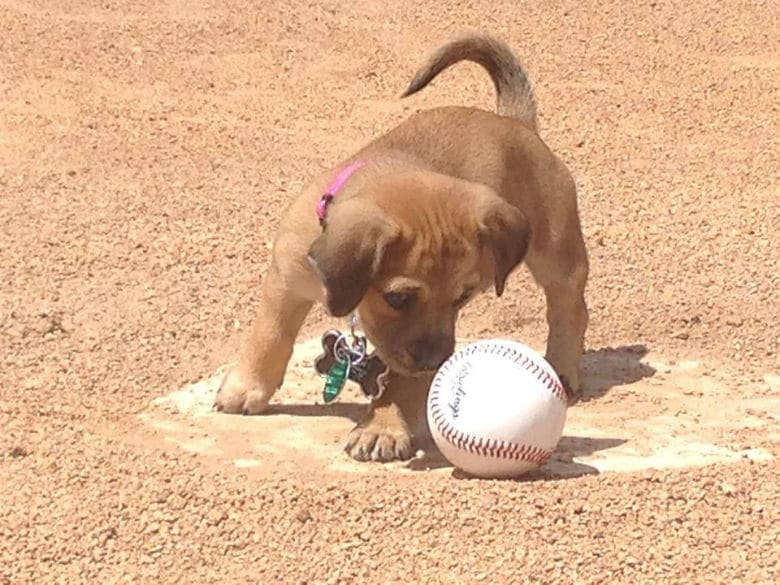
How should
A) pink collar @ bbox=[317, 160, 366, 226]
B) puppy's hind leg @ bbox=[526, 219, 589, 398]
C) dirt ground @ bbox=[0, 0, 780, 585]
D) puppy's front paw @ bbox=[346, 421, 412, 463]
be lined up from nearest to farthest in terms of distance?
dirt ground @ bbox=[0, 0, 780, 585], puppy's front paw @ bbox=[346, 421, 412, 463], pink collar @ bbox=[317, 160, 366, 226], puppy's hind leg @ bbox=[526, 219, 589, 398]

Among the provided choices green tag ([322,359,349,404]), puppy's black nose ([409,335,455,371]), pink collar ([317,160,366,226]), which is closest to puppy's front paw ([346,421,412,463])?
puppy's black nose ([409,335,455,371])

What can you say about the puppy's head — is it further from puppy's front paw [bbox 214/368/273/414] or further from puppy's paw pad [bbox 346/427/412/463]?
puppy's front paw [bbox 214/368/273/414]

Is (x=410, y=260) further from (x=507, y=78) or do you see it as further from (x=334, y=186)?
(x=507, y=78)

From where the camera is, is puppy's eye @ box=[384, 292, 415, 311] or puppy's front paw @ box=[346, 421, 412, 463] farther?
puppy's front paw @ box=[346, 421, 412, 463]

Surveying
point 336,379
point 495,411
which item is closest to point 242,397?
point 336,379

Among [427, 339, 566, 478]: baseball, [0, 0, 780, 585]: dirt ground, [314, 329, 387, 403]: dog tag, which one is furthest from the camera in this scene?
[314, 329, 387, 403]: dog tag

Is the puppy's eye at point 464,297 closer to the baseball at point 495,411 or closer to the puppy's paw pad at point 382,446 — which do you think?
the baseball at point 495,411

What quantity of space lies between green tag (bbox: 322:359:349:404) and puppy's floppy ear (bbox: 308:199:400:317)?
0.91 metres

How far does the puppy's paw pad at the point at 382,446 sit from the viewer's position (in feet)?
21.8

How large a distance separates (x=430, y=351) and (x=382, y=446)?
504 mm

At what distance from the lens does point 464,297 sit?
6.53 m

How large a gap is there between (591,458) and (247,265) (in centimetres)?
357

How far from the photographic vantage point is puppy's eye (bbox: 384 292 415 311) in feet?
20.9

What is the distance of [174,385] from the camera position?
803cm
